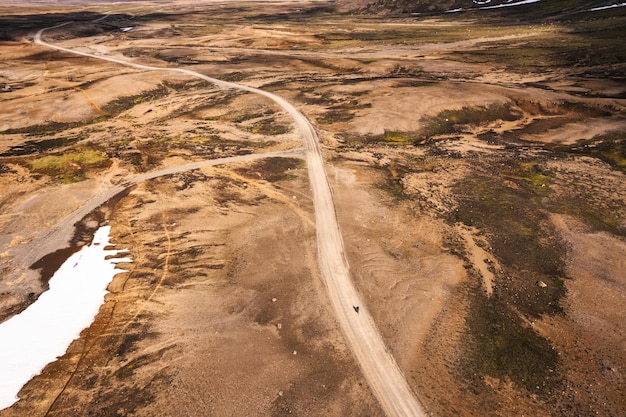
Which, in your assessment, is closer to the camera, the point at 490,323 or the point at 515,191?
the point at 490,323

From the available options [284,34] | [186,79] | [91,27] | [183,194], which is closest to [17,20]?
[91,27]

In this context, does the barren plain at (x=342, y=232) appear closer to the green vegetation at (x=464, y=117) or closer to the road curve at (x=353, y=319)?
the green vegetation at (x=464, y=117)

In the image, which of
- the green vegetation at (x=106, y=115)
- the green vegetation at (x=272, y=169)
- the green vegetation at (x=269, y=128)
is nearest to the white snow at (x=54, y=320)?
the green vegetation at (x=272, y=169)

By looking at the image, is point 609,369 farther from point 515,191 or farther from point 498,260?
point 515,191

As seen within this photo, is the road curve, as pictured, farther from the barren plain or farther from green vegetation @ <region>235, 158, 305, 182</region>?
green vegetation @ <region>235, 158, 305, 182</region>

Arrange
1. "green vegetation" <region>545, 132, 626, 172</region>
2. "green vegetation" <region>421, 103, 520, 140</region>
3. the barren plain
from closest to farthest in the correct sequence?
the barren plain < "green vegetation" <region>545, 132, 626, 172</region> < "green vegetation" <region>421, 103, 520, 140</region>

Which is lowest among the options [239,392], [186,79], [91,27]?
[239,392]

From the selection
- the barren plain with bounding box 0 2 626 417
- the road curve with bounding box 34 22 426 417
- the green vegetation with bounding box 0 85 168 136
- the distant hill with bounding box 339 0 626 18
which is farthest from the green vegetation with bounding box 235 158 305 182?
the distant hill with bounding box 339 0 626 18
